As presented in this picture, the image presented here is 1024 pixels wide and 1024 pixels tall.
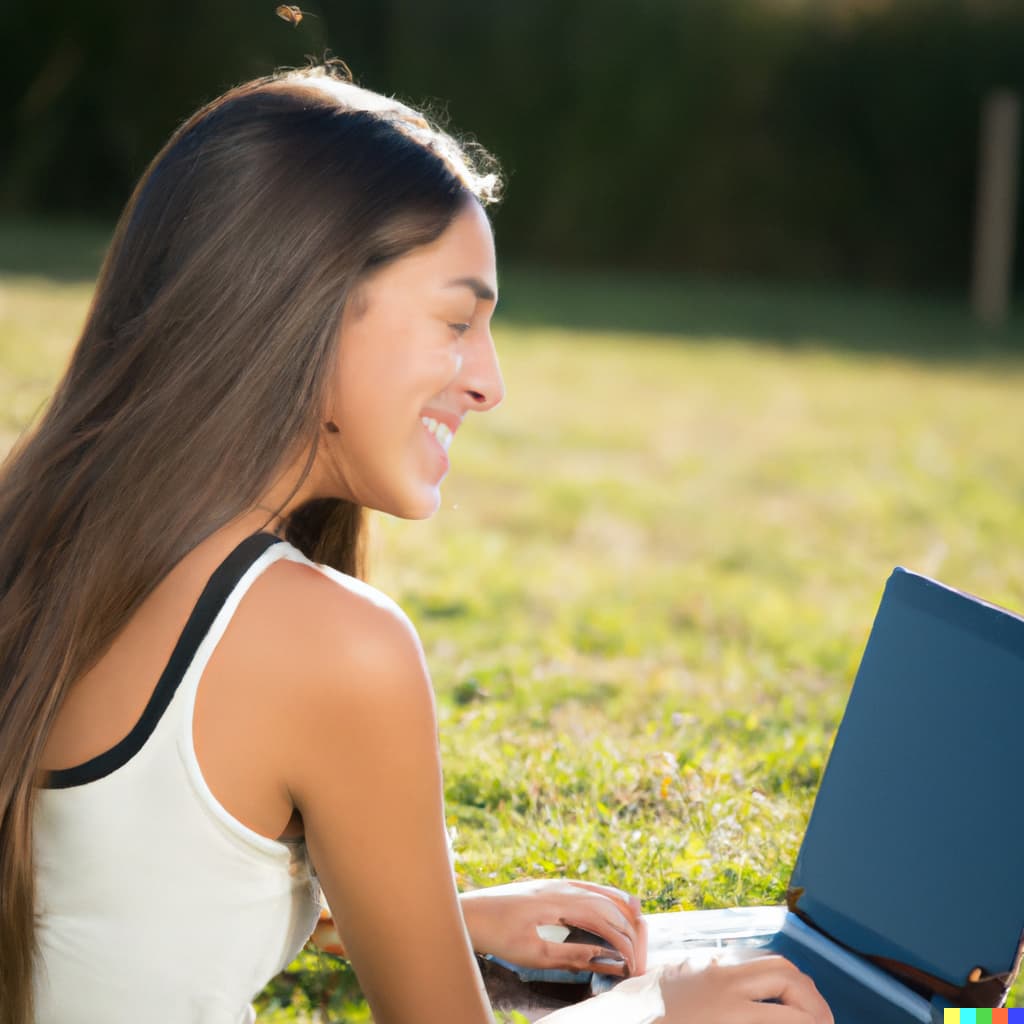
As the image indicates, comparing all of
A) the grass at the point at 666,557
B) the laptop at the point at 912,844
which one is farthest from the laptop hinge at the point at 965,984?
the grass at the point at 666,557

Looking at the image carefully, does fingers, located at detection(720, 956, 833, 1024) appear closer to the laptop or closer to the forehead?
the laptop

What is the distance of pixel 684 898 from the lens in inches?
95.7

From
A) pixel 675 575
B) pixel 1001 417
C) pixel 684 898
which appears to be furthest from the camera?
pixel 1001 417

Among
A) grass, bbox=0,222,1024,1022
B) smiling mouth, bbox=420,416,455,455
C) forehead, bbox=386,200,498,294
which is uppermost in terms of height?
forehead, bbox=386,200,498,294

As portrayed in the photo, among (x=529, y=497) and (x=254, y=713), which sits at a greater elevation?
(x=254, y=713)

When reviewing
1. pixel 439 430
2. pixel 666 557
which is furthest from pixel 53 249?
pixel 439 430

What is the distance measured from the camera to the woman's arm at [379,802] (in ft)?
4.75

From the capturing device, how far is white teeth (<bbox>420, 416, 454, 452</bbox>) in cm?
174

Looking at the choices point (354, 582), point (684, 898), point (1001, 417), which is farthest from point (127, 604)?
point (1001, 417)

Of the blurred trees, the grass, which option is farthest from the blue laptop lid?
the blurred trees

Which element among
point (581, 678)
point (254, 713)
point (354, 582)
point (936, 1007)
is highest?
point (354, 582)

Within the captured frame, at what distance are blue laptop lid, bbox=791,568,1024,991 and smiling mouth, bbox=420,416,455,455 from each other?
28.3 inches

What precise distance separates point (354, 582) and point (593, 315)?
1028cm

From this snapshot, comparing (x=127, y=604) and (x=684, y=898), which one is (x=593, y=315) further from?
(x=127, y=604)
